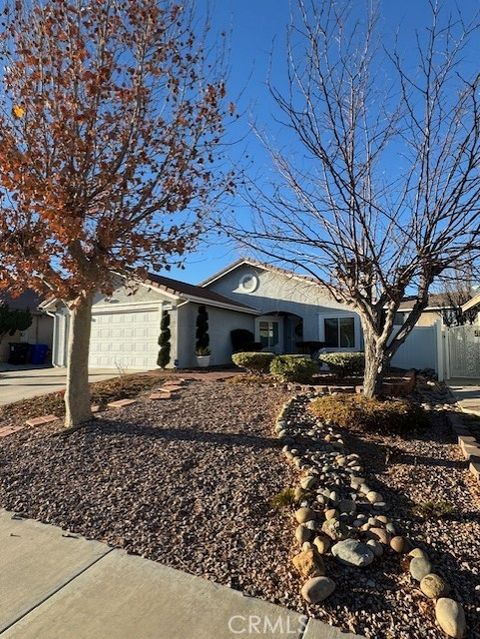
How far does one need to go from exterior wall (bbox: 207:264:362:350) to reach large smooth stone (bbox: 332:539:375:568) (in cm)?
1533

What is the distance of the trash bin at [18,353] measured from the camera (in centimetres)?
2291

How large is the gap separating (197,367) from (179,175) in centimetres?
1067

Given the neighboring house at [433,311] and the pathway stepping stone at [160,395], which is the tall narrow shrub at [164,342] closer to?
the pathway stepping stone at [160,395]

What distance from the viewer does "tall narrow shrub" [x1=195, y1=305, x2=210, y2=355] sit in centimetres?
1635

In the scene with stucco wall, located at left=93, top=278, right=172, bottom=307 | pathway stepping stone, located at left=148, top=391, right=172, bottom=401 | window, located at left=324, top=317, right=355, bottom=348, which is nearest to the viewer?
pathway stepping stone, located at left=148, top=391, right=172, bottom=401

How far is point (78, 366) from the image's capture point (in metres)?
6.44

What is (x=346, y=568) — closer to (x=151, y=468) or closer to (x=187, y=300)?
(x=151, y=468)

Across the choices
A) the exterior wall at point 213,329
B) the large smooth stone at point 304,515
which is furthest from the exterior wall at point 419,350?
the large smooth stone at point 304,515

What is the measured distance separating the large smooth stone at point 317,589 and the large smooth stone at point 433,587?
543mm

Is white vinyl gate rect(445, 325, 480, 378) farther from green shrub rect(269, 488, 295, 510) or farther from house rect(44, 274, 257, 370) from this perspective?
green shrub rect(269, 488, 295, 510)

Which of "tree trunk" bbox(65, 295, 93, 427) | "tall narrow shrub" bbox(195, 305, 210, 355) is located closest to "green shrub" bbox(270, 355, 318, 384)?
"tree trunk" bbox(65, 295, 93, 427)

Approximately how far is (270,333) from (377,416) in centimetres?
1529

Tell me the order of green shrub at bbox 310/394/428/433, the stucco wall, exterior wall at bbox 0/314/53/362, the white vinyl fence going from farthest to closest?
exterior wall at bbox 0/314/53/362 → the white vinyl fence → the stucco wall → green shrub at bbox 310/394/428/433

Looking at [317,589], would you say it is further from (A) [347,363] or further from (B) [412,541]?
(A) [347,363]
